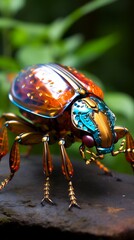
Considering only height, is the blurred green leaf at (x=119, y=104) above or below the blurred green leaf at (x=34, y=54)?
below

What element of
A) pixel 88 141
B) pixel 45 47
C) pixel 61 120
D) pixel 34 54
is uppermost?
pixel 45 47

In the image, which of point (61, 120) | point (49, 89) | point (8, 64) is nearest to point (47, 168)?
point (61, 120)

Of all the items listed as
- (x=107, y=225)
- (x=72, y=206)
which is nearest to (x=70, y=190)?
(x=72, y=206)

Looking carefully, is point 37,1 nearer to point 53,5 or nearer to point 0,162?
point 53,5

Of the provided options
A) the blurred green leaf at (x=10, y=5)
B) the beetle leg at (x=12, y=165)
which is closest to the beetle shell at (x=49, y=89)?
the beetle leg at (x=12, y=165)

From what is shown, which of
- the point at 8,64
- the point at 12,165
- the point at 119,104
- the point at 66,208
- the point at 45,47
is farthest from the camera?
the point at 45,47

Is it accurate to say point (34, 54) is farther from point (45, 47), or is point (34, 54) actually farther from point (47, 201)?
point (47, 201)

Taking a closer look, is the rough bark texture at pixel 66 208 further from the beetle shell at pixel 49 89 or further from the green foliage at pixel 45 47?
the green foliage at pixel 45 47

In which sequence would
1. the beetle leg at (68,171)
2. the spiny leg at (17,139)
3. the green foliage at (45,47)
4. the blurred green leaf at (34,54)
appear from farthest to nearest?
the blurred green leaf at (34,54) → the green foliage at (45,47) → the spiny leg at (17,139) → the beetle leg at (68,171)
